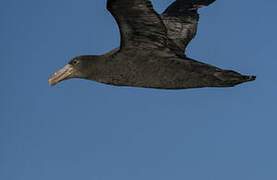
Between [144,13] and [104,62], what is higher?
[144,13]

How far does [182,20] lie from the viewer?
11922 mm

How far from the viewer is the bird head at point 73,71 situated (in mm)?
10125

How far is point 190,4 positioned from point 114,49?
8.36 ft

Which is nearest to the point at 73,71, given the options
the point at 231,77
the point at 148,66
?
the point at 148,66

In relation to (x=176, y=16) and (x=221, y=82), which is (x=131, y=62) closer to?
(x=221, y=82)

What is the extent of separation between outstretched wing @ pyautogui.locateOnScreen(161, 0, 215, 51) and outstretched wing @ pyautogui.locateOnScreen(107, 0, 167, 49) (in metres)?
1.59

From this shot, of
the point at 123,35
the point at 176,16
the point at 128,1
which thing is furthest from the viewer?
the point at 176,16

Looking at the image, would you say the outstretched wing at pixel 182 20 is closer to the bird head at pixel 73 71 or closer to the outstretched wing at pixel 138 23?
the outstretched wing at pixel 138 23

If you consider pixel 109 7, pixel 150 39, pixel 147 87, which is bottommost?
pixel 147 87

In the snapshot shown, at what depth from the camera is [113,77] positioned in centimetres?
985

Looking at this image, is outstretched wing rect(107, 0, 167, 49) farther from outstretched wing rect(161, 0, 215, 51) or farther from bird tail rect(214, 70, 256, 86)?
outstretched wing rect(161, 0, 215, 51)

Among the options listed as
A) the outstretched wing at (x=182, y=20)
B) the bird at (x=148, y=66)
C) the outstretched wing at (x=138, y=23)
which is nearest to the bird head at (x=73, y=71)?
the bird at (x=148, y=66)

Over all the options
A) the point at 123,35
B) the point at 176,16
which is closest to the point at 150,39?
the point at 123,35

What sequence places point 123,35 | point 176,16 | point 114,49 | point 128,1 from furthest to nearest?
point 176,16, point 114,49, point 123,35, point 128,1
